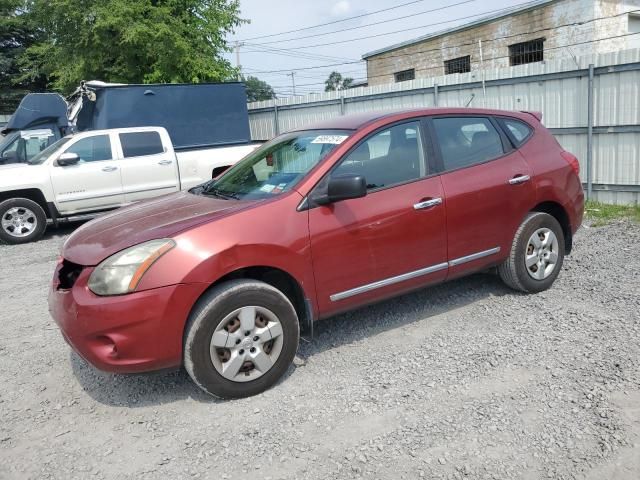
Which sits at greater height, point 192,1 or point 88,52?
point 192,1

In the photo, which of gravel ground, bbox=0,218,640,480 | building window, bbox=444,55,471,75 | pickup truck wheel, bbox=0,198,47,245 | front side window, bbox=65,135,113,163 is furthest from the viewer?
building window, bbox=444,55,471,75

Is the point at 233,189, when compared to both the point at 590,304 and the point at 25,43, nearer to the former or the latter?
the point at 590,304

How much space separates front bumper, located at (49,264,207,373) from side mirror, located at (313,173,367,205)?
102 cm

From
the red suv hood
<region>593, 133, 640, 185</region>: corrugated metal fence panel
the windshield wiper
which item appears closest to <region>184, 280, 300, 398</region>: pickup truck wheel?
the red suv hood

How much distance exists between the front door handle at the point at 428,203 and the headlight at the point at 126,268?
70.1 inches

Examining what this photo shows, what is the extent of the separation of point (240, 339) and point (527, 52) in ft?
68.1

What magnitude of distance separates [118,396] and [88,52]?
16.0m

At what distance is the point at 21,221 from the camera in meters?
9.15

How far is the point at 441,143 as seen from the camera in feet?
14.4

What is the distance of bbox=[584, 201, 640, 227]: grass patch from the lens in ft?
25.7

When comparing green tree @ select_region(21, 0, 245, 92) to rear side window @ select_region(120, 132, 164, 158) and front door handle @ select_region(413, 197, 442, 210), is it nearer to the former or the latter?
rear side window @ select_region(120, 132, 164, 158)

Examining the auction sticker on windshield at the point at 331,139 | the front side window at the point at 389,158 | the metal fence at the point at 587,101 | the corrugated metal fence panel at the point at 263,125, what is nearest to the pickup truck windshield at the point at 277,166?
the auction sticker on windshield at the point at 331,139

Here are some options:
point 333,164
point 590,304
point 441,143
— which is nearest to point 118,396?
point 333,164

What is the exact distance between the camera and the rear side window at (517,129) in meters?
4.84
